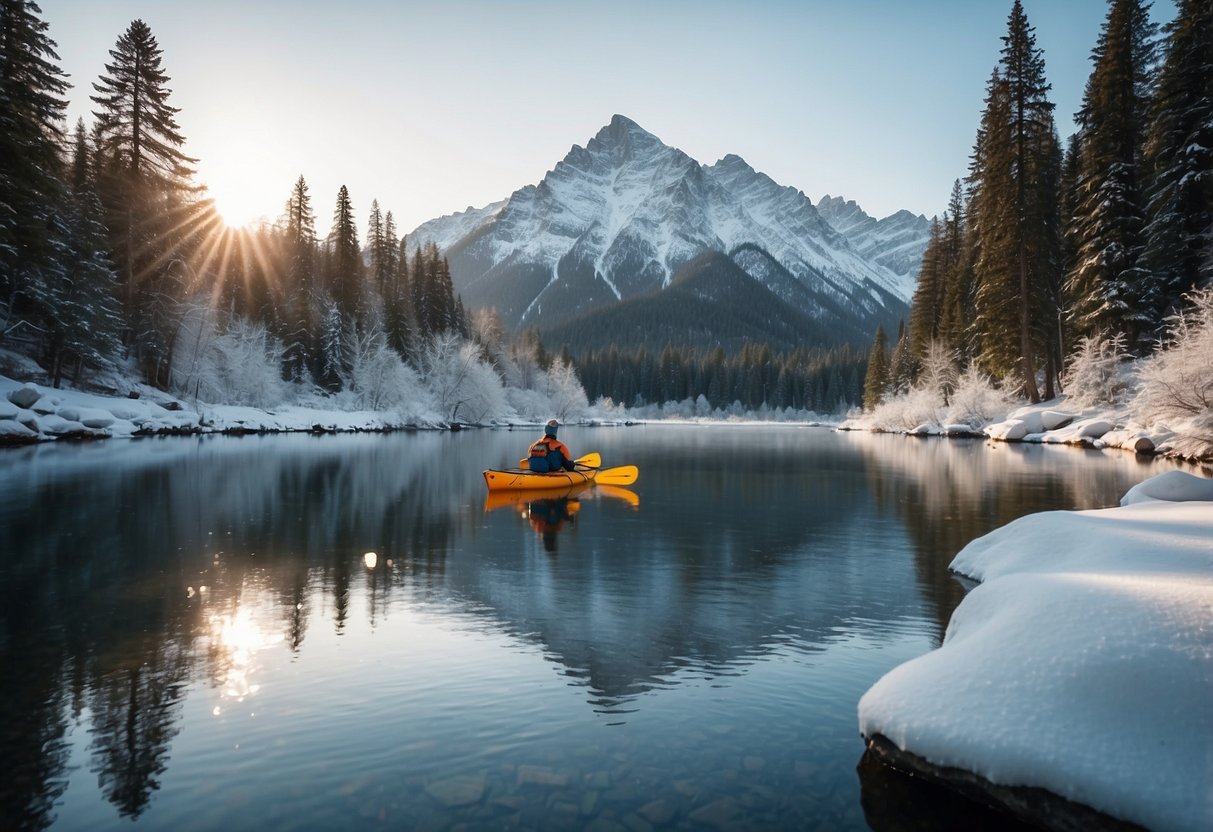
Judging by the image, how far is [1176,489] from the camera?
46.8 ft

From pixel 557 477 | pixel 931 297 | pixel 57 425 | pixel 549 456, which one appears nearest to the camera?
pixel 557 477

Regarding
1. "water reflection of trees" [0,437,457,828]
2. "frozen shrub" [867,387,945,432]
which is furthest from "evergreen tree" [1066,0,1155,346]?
"water reflection of trees" [0,437,457,828]

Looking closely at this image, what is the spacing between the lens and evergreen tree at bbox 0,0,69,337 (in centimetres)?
3428

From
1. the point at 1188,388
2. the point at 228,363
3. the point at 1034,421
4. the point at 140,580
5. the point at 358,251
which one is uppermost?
the point at 358,251

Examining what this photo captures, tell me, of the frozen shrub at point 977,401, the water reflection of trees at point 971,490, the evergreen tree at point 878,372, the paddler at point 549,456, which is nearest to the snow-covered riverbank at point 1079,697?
the water reflection of trees at point 971,490

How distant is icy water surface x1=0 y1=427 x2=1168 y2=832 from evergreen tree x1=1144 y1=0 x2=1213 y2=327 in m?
26.3

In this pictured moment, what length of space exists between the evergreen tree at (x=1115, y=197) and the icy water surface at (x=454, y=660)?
2594 centimetres

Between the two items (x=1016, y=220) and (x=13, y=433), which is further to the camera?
(x=1016, y=220)

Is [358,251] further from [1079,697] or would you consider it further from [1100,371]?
[1079,697]

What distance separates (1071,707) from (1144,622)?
1.22 metres

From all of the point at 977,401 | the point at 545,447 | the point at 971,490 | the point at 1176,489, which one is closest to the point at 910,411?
the point at 977,401

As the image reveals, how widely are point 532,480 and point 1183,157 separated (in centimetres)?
3859

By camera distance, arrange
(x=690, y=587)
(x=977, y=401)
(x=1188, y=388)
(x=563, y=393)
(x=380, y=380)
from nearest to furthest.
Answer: (x=690, y=587) < (x=1188, y=388) < (x=977, y=401) < (x=380, y=380) < (x=563, y=393)

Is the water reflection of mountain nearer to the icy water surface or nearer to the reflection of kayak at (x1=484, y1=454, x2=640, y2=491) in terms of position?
the icy water surface
